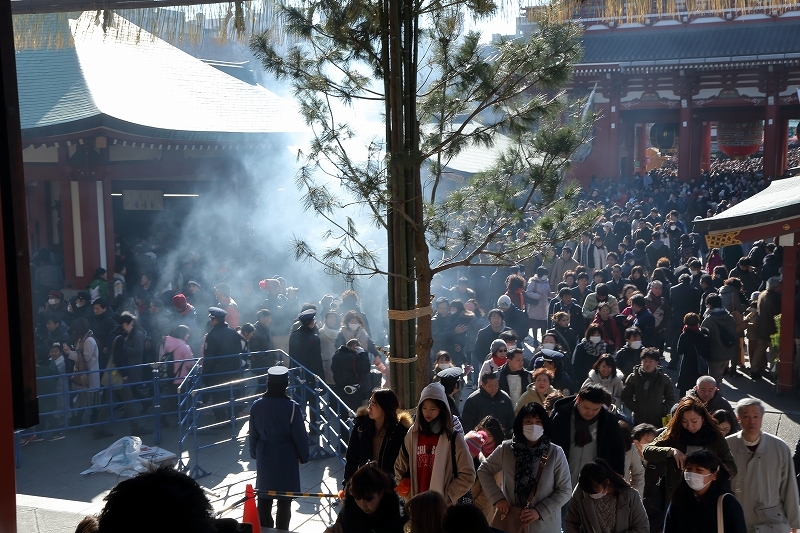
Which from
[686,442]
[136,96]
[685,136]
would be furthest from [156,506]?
[685,136]

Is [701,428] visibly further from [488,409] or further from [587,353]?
[587,353]

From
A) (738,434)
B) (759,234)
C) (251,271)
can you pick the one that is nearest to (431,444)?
(738,434)

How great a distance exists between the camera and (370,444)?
479 centimetres

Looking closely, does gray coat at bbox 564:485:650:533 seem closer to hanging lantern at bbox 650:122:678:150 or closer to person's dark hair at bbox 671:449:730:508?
person's dark hair at bbox 671:449:730:508

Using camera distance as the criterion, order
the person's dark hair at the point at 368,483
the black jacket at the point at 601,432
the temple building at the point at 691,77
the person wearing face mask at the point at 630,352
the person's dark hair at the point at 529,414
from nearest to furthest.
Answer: the person's dark hair at the point at 368,483
the person's dark hair at the point at 529,414
the black jacket at the point at 601,432
the person wearing face mask at the point at 630,352
the temple building at the point at 691,77

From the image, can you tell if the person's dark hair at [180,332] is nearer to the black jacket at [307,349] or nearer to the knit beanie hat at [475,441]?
the black jacket at [307,349]

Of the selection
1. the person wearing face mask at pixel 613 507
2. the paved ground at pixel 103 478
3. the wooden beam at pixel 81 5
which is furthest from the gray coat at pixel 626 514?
the wooden beam at pixel 81 5

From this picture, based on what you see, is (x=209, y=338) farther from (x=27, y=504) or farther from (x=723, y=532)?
(x=723, y=532)

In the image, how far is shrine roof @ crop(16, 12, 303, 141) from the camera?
39.9 ft

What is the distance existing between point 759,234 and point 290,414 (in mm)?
6091

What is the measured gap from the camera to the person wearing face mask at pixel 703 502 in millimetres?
3891

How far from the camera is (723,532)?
388 cm

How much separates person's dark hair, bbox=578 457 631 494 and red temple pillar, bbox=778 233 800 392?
649 cm

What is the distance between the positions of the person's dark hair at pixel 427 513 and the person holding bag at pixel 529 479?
35.3 inches
